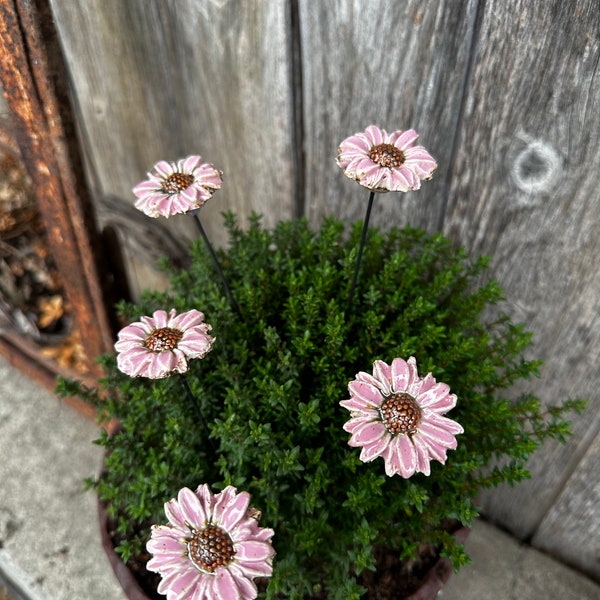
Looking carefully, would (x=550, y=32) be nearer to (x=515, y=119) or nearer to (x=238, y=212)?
(x=515, y=119)

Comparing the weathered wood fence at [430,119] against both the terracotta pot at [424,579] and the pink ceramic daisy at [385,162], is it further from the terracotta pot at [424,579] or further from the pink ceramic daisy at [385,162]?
the terracotta pot at [424,579]

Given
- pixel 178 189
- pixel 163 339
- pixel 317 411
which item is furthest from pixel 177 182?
pixel 317 411

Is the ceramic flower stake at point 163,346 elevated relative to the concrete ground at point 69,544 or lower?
elevated

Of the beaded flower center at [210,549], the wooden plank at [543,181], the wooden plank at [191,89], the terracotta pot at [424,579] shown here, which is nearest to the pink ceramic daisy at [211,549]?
the beaded flower center at [210,549]

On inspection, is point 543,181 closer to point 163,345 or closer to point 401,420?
point 401,420

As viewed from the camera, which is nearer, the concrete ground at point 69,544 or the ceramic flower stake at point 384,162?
the ceramic flower stake at point 384,162

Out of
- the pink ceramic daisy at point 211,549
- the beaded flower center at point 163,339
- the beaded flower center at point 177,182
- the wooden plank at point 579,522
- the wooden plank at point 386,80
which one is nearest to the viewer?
the pink ceramic daisy at point 211,549
